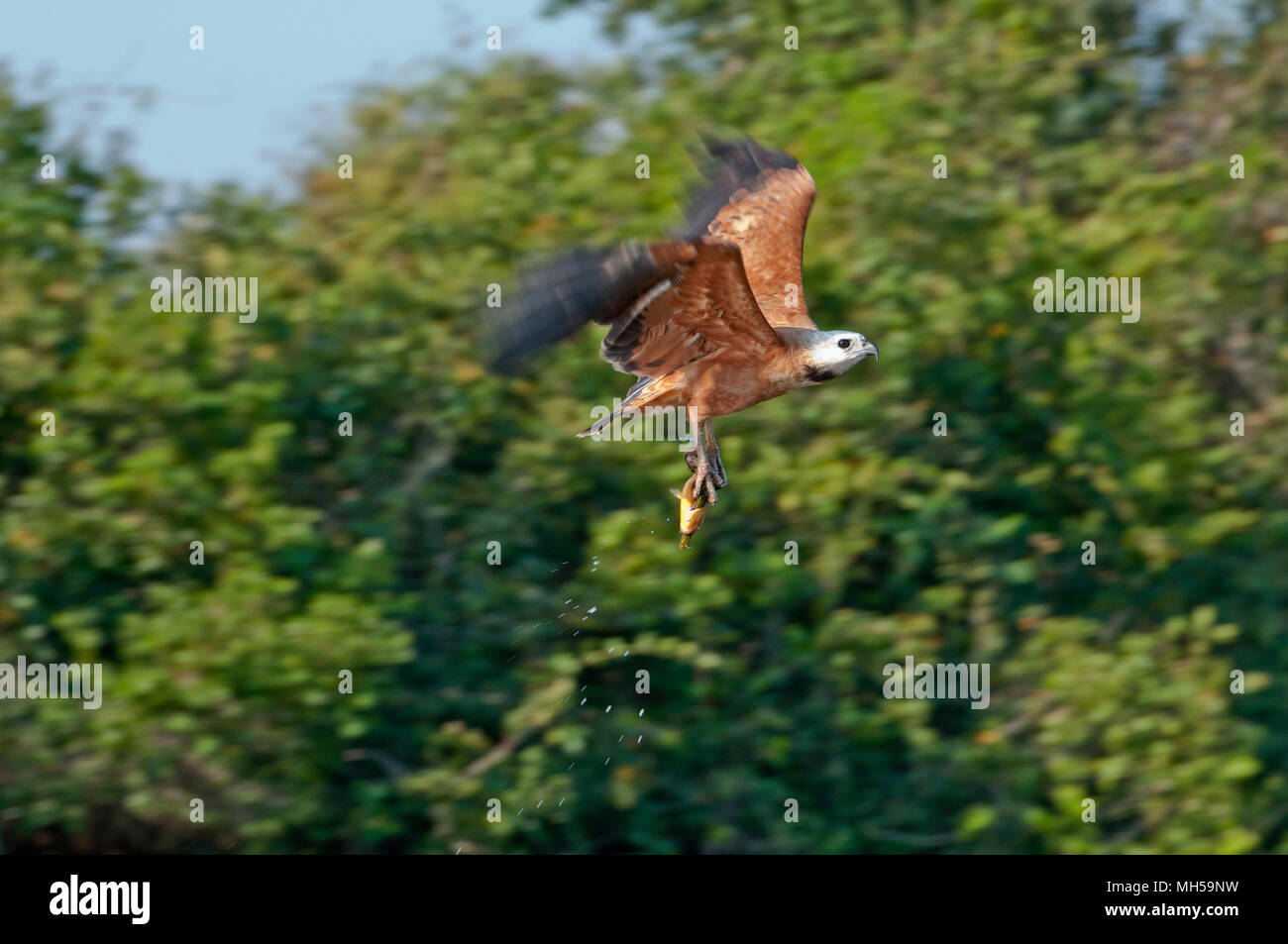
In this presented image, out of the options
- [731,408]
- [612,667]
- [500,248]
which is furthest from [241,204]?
[731,408]

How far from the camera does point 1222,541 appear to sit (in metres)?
9.84

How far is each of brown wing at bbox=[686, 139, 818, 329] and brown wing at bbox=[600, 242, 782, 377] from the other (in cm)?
97

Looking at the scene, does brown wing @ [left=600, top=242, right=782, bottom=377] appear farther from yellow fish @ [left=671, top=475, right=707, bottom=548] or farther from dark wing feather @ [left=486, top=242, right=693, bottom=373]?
yellow fish @ [left=671, top=475, right=707, bottom=548]

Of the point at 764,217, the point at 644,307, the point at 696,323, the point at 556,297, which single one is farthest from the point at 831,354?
the point at 764,217

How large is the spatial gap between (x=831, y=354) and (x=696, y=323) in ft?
1.62

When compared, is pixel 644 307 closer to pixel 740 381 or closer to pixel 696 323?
pixel 696 323

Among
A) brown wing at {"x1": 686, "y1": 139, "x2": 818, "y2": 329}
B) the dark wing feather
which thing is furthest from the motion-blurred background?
the dark wing feather

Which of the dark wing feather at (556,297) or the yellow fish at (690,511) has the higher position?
the dark wing feather at (556,297)

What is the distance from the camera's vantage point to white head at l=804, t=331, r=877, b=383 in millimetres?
5816

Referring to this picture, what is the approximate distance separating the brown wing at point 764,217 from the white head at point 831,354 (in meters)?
0.88

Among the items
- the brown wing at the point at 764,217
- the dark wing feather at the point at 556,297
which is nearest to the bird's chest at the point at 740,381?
the dark wing feather at the point at 556,297

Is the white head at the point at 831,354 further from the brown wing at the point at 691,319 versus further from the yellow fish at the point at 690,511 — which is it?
the yellow fish at the point at 690,511

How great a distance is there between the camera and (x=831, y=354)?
5824mm

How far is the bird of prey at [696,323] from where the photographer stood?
17.1 ft
